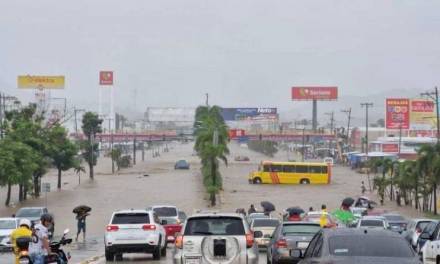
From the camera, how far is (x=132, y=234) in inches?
1145

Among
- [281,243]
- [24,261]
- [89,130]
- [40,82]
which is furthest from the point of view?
[40,82]

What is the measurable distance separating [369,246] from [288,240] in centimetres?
1033

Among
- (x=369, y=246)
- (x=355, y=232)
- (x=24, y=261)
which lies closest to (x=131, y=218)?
(x=24, y=261)

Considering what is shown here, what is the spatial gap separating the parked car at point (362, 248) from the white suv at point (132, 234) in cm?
1392

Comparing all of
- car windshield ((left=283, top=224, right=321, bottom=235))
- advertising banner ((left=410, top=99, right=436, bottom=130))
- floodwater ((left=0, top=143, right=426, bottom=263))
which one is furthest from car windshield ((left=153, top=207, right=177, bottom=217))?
advertising banner ((left=410, top=99, right=436, bottom=130))

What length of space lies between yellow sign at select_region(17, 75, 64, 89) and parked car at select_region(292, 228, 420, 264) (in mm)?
181371

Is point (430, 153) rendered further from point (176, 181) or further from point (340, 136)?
point (340, 136)

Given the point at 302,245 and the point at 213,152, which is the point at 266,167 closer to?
the point at 213,152

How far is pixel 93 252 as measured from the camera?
35.6 m

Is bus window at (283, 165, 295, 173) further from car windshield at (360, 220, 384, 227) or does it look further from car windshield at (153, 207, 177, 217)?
car windshield at (360, 220, 384, 227)

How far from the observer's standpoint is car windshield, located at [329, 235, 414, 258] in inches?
579

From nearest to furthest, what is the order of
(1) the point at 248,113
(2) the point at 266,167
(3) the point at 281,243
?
(3) the point at 281,243 → (2) the point at 266,167 → (1) the point at 248,113

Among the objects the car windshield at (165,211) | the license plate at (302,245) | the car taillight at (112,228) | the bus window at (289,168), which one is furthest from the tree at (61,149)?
the license plate at (302,245)

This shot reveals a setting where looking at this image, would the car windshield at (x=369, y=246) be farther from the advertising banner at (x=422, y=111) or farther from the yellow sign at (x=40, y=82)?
the yellow sign at (x=40, y=82)
